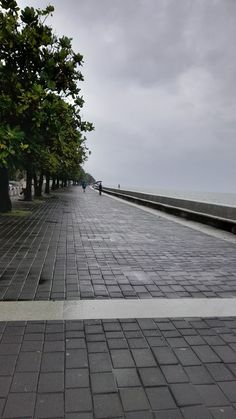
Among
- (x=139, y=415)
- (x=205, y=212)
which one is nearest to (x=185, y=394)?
(x=139, y=415)

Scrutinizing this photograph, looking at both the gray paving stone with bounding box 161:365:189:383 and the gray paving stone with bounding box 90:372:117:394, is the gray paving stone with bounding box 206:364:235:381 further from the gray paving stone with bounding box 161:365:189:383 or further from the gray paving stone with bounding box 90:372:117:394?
the gray paving stone with bounding box 90:372:117:394

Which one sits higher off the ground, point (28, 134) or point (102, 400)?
point (28, 134)

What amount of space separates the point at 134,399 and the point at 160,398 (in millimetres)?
189

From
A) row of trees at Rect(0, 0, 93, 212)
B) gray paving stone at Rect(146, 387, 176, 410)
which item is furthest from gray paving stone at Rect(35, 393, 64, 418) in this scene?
row of trees at Rect(0, 0, 93, 212)

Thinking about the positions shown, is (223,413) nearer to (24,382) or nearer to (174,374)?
(174,374)

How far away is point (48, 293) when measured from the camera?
18.4 ft

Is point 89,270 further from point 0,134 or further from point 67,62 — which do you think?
point 67,62

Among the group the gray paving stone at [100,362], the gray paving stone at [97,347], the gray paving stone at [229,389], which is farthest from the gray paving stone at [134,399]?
the gray paving stone at [97,347]

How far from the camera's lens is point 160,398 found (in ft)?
10.0

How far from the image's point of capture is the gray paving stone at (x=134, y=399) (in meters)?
2.94

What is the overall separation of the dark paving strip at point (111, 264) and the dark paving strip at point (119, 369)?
117 cm

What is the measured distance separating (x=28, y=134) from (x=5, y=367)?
38.9ft

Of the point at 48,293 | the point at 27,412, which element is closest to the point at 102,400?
the point at 27,412

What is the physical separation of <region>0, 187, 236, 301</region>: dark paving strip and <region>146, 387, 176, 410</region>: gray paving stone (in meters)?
2.43
